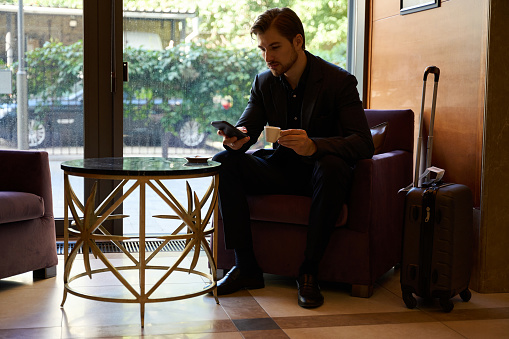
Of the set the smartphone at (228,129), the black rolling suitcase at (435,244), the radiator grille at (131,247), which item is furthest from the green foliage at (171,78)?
the black rolling suitcase at (435,244)

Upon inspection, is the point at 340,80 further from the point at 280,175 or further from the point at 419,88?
the point at 419,88

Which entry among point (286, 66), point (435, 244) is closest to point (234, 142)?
point (286, 66)

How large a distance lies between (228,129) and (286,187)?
0.42m

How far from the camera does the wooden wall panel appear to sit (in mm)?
3057

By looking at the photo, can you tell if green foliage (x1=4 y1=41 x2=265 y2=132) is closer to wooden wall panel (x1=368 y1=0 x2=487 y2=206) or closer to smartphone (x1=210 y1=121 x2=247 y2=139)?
wooden wall panel (x1=368 y1=0 x2=487 y2=206)

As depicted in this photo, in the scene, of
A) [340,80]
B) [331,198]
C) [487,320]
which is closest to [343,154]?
[331,198]

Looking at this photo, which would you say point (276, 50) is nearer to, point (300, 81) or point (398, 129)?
point (300, 81)

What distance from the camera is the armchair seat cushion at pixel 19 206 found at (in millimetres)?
2807

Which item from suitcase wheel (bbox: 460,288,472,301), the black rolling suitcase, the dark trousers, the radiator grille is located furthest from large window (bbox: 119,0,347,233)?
suitcase wheel (bbox: 460,288,472,301)

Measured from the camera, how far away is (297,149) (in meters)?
2.78

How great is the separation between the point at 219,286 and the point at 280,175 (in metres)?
0.57

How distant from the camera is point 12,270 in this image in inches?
114

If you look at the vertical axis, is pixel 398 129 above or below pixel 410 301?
above

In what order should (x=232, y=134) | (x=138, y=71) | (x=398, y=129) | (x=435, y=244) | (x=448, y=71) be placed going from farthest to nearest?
(x=138, y=71), (x=398, y=129), (x=448, y=71), (x=232, y=134), (x=435, y=244)
